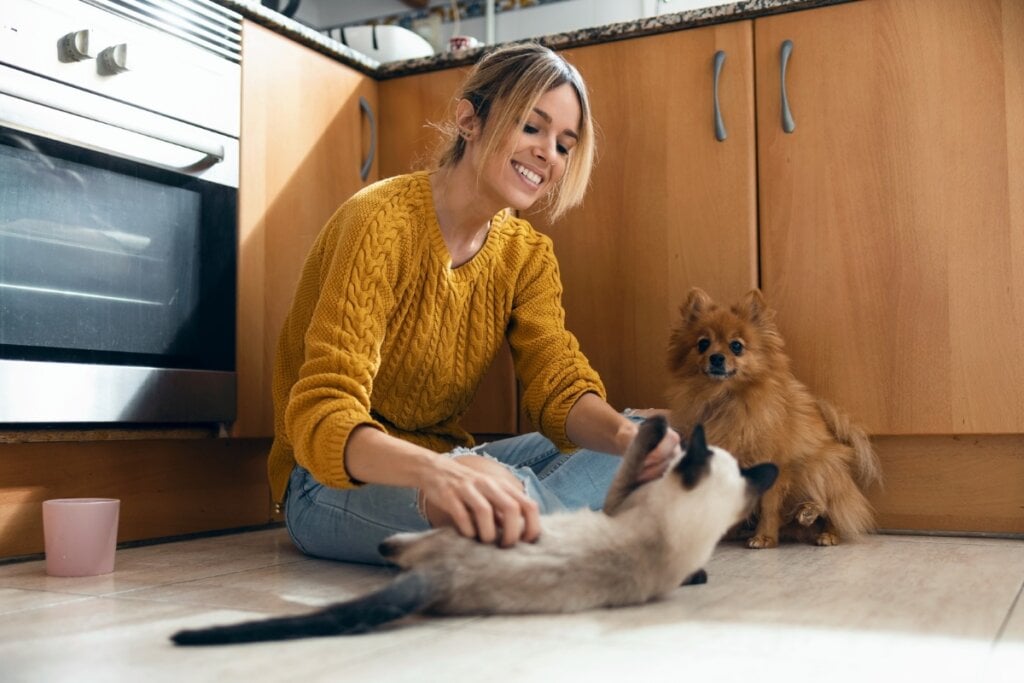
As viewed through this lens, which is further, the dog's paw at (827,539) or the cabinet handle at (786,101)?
the cabinet handle at (786,101)

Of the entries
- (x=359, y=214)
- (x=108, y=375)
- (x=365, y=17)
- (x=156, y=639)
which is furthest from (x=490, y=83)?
(x=365, y=17)

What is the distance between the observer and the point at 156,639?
1.16 meters

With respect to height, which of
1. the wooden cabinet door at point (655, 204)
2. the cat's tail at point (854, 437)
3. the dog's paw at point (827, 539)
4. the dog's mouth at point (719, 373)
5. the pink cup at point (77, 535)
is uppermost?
the wooden cabinet door at point (655, 204)

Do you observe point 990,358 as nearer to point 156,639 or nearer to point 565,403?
point 565,403

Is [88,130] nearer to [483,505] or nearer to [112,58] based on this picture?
[112,58]

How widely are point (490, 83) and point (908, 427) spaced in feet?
3.80

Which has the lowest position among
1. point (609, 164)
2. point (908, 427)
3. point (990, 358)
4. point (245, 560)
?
point (245, 560)

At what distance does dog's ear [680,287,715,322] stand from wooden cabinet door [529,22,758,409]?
0.11 m

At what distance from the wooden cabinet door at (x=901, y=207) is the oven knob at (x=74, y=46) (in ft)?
4.71

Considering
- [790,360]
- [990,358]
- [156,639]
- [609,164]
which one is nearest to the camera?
[156,639]

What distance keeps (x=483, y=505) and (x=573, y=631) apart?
0.62 feet

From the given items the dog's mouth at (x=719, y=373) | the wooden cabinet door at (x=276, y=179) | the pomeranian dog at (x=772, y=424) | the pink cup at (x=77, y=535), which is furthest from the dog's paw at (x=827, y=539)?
the pink cup at (x=77, y=535)

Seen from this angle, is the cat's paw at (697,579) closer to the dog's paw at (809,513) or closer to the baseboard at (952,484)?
the dog's paw at (809,513)

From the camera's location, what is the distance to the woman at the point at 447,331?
150 cm
